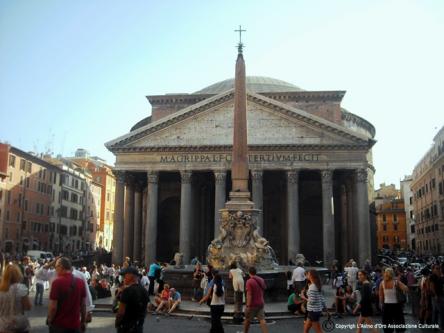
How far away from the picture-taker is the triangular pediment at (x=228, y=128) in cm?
3009

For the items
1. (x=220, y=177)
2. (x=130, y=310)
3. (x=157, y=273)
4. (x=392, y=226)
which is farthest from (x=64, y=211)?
(x=130, y=310)

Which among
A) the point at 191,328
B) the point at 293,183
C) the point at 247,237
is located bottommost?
the point at 191,328

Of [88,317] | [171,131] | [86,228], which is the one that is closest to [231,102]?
[171,131]

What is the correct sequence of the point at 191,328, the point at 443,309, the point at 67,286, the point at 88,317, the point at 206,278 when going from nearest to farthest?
the point at 67,286 < the point at 88,317 < the point at 443,309 < the point at 191,328 < the point at 206,278

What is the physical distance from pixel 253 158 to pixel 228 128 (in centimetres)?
250

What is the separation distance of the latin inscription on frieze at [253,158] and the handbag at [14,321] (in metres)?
25.9

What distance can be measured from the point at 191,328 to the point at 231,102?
2300 cm

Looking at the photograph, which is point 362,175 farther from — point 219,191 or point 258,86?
point 258,86

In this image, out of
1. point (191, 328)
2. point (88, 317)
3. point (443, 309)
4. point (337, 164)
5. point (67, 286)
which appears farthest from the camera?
point (337, 164)

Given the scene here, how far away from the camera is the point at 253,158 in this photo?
99.9ft


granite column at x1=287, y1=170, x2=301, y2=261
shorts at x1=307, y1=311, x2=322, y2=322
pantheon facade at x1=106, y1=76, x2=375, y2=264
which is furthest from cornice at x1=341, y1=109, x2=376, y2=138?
shorts at x1=307, y1=311, x2=322, y2=322

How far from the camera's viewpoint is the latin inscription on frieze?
30094mm

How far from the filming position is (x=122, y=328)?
4883mm

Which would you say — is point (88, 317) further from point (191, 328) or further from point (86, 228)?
point (86, 228)
